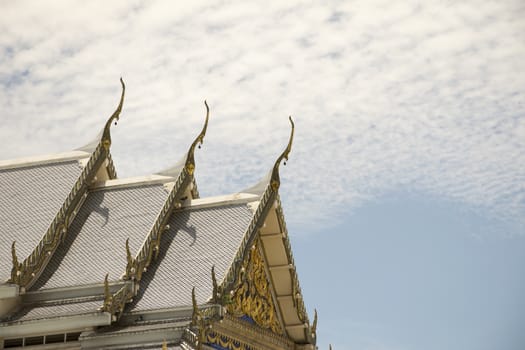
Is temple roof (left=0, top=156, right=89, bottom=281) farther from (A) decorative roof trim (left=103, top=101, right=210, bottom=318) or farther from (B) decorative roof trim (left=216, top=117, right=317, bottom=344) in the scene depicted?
(B) decorative roof trim (left=216, top=117, right=317, bottom=344)

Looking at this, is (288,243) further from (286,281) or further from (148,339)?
(148,339)

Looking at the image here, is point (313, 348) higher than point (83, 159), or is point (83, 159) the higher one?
point (83, 159)

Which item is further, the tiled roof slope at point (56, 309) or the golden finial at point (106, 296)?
the tiled roof slope at point (56, 309)

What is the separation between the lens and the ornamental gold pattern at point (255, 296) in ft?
68.5

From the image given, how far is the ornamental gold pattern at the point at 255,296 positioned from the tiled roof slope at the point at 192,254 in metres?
0.44

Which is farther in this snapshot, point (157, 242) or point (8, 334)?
point (157, 242)

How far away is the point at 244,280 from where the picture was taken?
69.3ft

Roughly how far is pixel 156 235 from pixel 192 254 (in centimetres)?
61

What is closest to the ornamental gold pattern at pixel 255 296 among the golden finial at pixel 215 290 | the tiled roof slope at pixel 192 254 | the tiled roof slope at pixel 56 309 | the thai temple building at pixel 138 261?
the thai temple building at pixel 138 261

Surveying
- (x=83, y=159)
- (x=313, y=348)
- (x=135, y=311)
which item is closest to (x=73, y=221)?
(x=83, y=159)

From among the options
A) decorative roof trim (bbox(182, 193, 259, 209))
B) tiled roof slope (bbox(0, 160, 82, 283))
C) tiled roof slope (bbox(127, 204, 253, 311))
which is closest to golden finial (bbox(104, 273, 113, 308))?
tiled roof slope (bbox(127, 204, 253, 311))


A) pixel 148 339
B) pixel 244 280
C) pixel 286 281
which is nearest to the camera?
pixel 148 339

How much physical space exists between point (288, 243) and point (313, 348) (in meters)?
1.86

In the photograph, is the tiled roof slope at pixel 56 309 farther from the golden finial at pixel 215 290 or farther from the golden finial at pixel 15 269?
the golden finial at pixel 215 290
